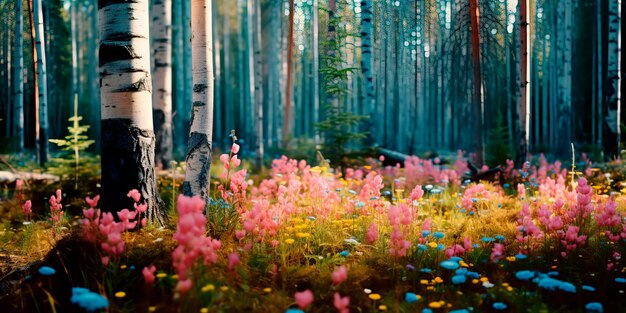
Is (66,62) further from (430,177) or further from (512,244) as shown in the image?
(512,244)

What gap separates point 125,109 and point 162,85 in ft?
20.2

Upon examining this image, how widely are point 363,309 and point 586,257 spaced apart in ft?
7.20

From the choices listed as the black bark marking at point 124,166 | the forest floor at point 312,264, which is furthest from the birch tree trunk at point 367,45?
the black bark marking at point 124,166

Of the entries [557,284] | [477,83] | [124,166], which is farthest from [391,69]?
[557,284]

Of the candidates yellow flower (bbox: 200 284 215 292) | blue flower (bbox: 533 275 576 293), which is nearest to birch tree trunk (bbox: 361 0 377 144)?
blue flower (bbox: 533 275 576 293)

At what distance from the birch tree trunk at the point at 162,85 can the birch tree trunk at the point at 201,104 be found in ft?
18.4

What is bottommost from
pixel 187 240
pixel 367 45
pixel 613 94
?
pixel 187 240

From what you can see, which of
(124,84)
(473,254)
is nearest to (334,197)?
(473,254)

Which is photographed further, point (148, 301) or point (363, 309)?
point (363, 309)

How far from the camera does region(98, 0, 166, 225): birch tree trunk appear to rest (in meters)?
4.30

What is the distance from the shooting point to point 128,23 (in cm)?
445

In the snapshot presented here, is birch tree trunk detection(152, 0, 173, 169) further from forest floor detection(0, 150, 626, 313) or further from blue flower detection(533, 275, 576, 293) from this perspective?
blue flower detection(533, 275, 576, 293)

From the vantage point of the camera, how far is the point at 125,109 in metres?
4.38

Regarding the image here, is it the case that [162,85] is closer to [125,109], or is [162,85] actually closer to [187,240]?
[125,109]
